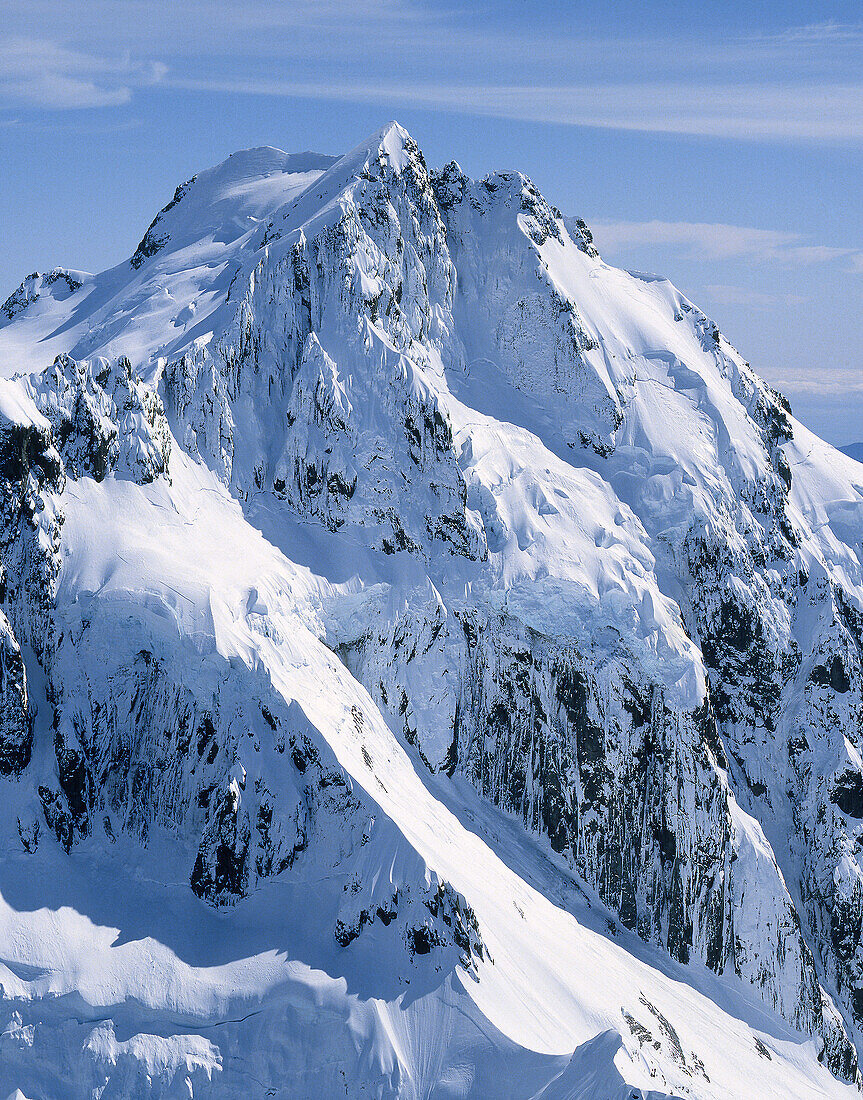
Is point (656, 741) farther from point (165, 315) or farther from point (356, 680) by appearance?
point (165, 315)

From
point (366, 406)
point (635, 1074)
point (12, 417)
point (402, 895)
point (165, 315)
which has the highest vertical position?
point (165, 315)

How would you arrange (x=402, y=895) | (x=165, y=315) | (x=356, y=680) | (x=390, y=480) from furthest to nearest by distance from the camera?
(x=165, y=315) → (x=390, y=480) → (x=356, y=680) → (x=402, y=895)

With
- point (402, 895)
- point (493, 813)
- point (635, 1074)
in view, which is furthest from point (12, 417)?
point (635, 1074)

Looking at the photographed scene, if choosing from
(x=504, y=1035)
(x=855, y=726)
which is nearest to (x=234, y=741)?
(x=504, y=1035)

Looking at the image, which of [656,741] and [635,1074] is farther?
[656,741]

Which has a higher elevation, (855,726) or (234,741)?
(855,726)

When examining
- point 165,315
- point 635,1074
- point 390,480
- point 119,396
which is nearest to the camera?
point 635,1074
